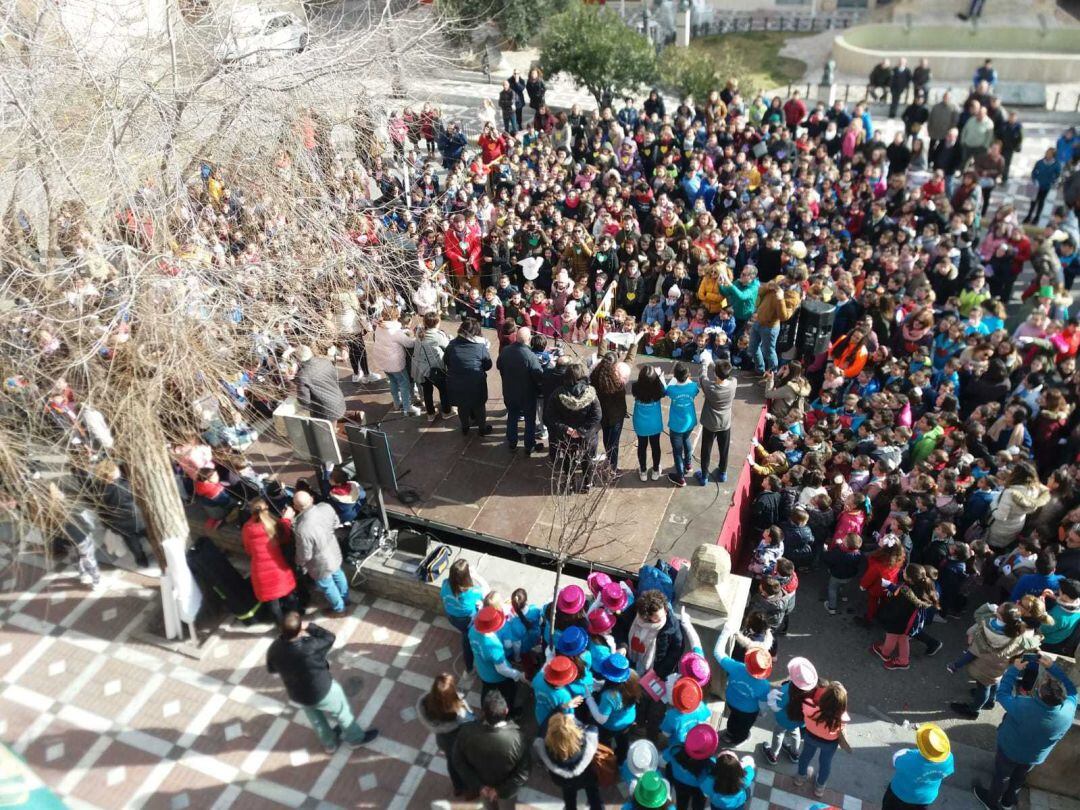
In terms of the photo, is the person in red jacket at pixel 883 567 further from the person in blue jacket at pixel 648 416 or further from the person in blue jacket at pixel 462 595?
the person in blue jacket at pixel 462 595

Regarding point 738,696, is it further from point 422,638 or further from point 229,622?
point 229,622

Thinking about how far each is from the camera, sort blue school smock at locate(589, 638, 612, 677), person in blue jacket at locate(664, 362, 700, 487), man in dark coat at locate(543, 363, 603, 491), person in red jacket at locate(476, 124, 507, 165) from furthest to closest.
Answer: person in red jacket at locate(476, 124, 507, 165), person in blue jacket at locate(664, 362, 700, 487), man in dark coat at locate(543, 363, 603, 491), blue school smock at locate(589, 638, 612, 677)

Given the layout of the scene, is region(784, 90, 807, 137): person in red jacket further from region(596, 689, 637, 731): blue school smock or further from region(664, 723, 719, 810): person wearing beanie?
region(664, 723, 719, 810): person wearing beanie

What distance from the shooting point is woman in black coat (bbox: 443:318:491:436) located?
9242 millimetres

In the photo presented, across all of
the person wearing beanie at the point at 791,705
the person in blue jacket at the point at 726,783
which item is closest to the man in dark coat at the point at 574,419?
the person wearing beanie at the point at 791,705

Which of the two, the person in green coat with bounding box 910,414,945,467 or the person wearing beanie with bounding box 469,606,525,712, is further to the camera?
the person in green coat with bounding box 910,414,945,467

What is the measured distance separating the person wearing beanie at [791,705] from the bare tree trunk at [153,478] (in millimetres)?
5790

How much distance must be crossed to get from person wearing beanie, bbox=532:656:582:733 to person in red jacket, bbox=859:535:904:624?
138 inches

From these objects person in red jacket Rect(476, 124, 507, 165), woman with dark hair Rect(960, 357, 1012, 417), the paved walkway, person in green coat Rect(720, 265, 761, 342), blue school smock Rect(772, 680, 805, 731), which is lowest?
the paved walkway

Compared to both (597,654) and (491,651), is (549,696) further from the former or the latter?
(491,651)

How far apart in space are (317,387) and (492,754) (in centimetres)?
477

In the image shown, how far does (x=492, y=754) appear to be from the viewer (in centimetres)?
598

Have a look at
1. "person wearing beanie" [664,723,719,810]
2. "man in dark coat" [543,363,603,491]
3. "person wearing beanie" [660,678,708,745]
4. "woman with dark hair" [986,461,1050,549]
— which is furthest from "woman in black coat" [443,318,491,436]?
"woman with dark hair" [986,461,1050,549]

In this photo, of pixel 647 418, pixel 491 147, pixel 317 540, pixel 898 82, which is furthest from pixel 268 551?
pixel 898 82
